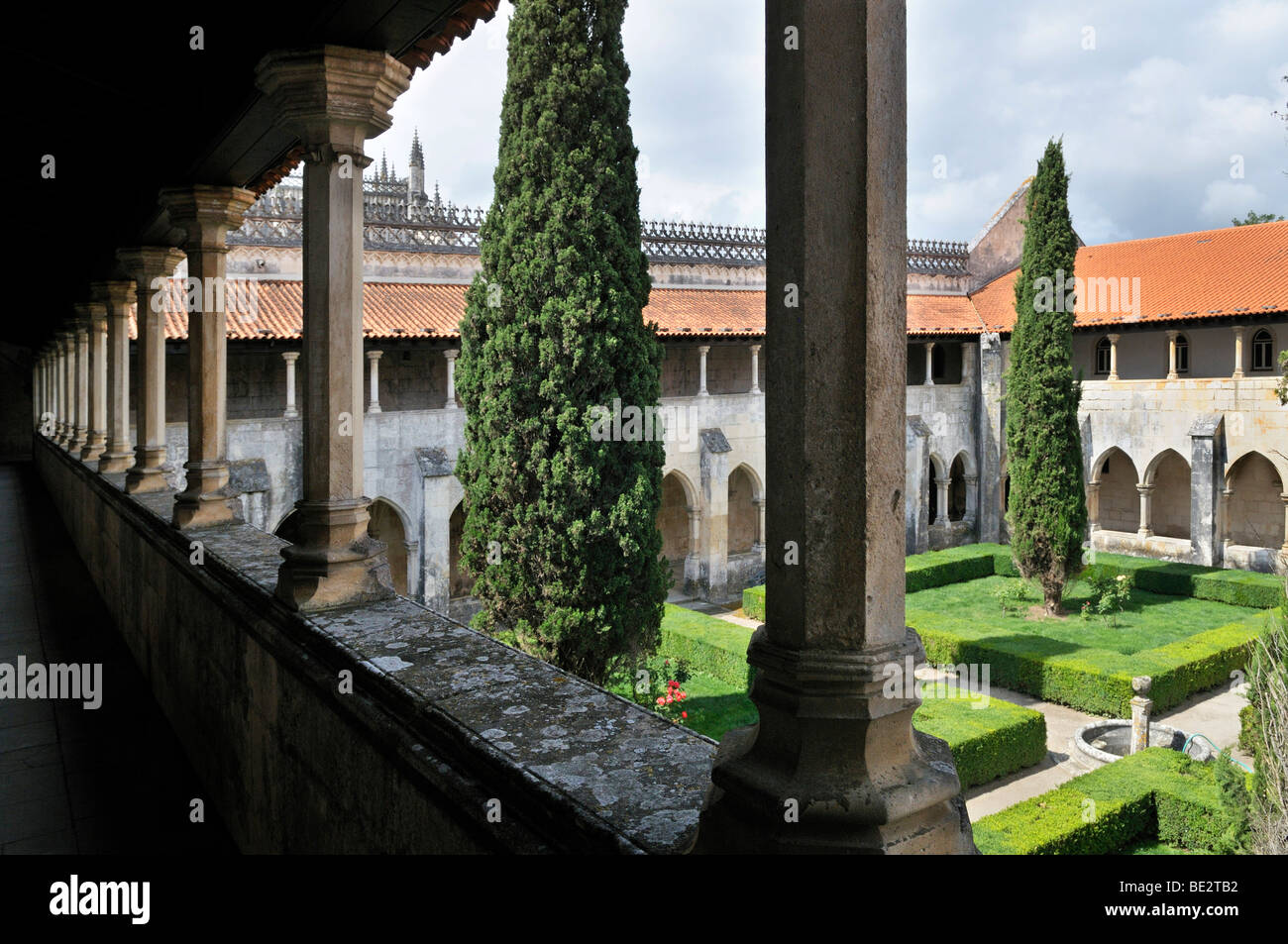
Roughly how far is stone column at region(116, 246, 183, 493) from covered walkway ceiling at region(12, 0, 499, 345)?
Result: 7.4 inches

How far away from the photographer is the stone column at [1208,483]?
2009cm

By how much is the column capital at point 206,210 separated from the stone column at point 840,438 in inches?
204

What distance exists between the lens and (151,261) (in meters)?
7.80

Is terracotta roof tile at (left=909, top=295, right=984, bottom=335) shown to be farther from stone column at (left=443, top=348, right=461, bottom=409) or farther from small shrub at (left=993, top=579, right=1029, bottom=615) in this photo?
stone column at (left=443, top=348, right=461, bottom=409)

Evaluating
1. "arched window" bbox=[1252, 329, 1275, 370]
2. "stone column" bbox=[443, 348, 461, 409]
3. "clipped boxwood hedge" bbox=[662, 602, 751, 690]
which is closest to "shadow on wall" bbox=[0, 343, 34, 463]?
"stone column" bbox=[443, 348, 461, 409]

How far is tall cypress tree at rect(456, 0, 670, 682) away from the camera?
1137 cm

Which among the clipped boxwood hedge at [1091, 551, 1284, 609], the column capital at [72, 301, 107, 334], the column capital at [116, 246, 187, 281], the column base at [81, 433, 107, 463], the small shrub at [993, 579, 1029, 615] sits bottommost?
the small shrub at [993, 579, 1029, 615]

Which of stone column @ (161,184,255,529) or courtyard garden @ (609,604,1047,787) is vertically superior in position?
stone column @ (161,184,255,529)

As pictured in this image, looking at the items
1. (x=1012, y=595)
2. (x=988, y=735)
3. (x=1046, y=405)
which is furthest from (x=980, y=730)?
(x=1046, y=405)

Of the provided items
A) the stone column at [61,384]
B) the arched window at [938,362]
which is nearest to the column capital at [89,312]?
the stone column at [61,384]

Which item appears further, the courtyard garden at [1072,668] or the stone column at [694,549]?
the stone column at [694,549]

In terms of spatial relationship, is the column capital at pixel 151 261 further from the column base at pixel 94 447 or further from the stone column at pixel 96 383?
the column base at pixel 94 447

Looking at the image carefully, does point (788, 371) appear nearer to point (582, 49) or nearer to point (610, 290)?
point (610, 290)
